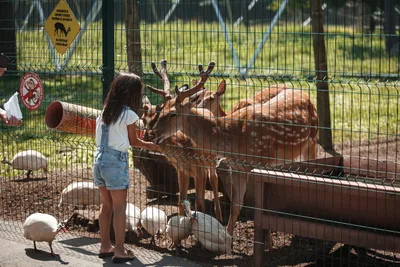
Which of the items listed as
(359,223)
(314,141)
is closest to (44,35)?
(314,141)

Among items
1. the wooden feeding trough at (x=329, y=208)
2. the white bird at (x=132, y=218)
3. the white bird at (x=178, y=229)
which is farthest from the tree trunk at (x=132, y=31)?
the wooden feeding trough at (x=329, y=208)

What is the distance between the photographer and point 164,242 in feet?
23.8

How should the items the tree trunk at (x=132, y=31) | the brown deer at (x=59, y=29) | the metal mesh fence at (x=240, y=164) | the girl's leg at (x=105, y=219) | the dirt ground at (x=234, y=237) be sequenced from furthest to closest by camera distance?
1. the tree trunk at (x=132, y=31)
2. the brown deer at (x=59, y=29)
3. the dirt ground at (x=234, y=237)
4. the girl's leg at (x=105, y=219)
5. the metal mesh fence at (x=240, y=164)

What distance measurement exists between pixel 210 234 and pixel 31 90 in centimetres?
255

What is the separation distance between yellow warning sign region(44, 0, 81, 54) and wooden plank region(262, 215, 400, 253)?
2816 mm

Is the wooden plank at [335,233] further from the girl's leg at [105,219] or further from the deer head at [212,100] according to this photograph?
the deer head at [212,100]

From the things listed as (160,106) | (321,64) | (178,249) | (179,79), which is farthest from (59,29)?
(179,79)

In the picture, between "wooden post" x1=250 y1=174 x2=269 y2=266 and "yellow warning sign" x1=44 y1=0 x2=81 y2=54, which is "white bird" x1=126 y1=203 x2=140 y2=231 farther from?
"yellow warning sign" x1=44 y1=0 x2=81 y2=54

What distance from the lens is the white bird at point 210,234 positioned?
22.2 feet

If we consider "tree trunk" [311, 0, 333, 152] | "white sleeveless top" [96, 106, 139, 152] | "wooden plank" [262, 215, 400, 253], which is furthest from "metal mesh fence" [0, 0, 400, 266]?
"tree trunk" [311, 0, 333, 152]

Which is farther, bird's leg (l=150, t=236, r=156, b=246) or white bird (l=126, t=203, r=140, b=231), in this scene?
white bird (l=126, t=203, r=140, b=231)

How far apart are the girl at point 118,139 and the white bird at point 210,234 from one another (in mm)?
783

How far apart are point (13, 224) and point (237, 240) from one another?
2489 mm

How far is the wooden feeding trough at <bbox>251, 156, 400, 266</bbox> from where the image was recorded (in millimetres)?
5738
